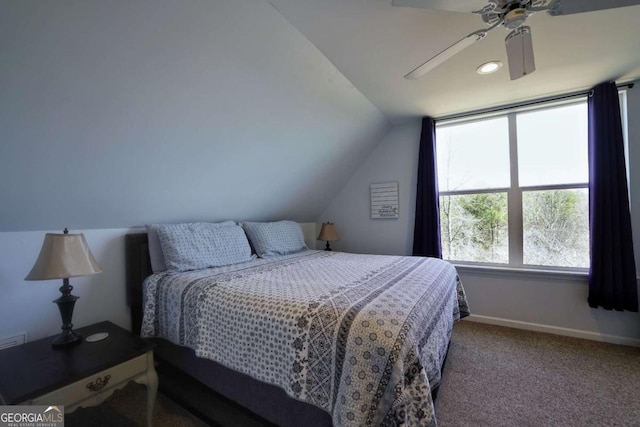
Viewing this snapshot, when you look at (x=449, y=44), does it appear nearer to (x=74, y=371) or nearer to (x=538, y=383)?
(x=538, y=383)

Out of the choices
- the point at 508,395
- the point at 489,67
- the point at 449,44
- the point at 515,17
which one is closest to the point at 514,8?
the point at 515,17

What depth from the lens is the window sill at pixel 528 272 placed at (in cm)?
255

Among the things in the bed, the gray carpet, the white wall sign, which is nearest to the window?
the white wall sign

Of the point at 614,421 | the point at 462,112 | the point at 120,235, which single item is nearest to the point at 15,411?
the point at 120,235

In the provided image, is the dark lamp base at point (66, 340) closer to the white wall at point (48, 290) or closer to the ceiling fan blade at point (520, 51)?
the white wall at point (48, 290)

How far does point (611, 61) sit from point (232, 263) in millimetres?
3394

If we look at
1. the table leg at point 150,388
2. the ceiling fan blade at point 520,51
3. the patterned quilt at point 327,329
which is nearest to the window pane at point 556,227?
the patterned quilt at point 327,329

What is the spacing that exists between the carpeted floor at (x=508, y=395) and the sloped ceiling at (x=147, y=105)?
1244 millimetres

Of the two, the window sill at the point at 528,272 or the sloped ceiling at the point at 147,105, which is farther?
the window sill at the point at 528,272

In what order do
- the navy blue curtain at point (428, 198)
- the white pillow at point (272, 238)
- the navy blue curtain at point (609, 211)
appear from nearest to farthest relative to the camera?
the navy blue curtain at point (609, 211) → the white pillow at point (272, 238) → the navy blue curtain at point (428, 198)

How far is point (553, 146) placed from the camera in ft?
8.96

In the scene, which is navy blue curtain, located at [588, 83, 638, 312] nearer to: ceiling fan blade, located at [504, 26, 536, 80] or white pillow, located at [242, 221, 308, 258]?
ceiling fan blade, located at [504, 26, 536, 80]

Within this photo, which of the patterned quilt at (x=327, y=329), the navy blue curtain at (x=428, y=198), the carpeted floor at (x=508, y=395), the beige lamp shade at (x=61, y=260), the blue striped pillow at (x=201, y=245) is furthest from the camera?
the navy blue curtain at (x=428, y=198)

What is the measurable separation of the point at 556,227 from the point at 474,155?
110 cm
